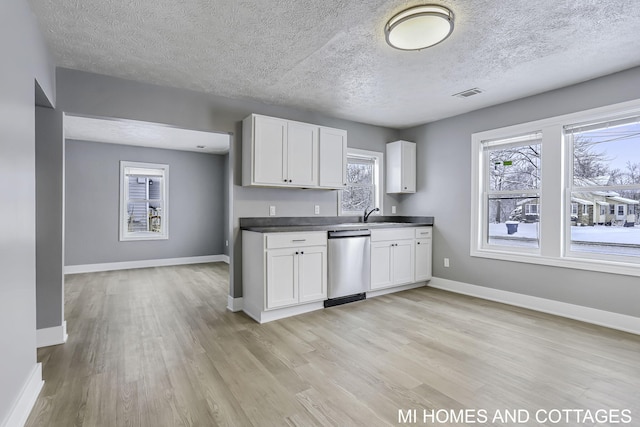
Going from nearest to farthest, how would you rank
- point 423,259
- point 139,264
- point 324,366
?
1. point 324,366
2. point 423,259
3. point 139,264

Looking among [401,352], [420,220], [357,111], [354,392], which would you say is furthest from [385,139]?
[354,392]

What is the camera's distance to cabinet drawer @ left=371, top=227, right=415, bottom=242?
167 inches

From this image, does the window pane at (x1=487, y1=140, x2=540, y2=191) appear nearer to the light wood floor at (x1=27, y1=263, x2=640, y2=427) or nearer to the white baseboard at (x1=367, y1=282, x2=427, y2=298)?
the light wood floor at (x1=27, y1=263, x2=640, y2=427)

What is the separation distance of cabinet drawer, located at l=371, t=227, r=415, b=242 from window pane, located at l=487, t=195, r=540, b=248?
1020 millimetres

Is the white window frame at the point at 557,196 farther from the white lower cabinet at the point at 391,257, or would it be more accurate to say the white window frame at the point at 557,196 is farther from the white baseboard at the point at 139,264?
the white baseboard at the point at 139,264

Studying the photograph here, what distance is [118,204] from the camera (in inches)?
250

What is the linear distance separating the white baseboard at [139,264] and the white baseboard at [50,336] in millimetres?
3746

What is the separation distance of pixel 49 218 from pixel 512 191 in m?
4.98

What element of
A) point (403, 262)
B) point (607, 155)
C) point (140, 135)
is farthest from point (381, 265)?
point (140, 135)

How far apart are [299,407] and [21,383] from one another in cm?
159

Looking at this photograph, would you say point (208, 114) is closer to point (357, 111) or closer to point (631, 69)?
point (357, 111)

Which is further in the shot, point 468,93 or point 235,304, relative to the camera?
point 235,304

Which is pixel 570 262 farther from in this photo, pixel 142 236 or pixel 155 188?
pixel 155 188

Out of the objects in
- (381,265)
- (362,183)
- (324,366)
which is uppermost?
(362,183)
